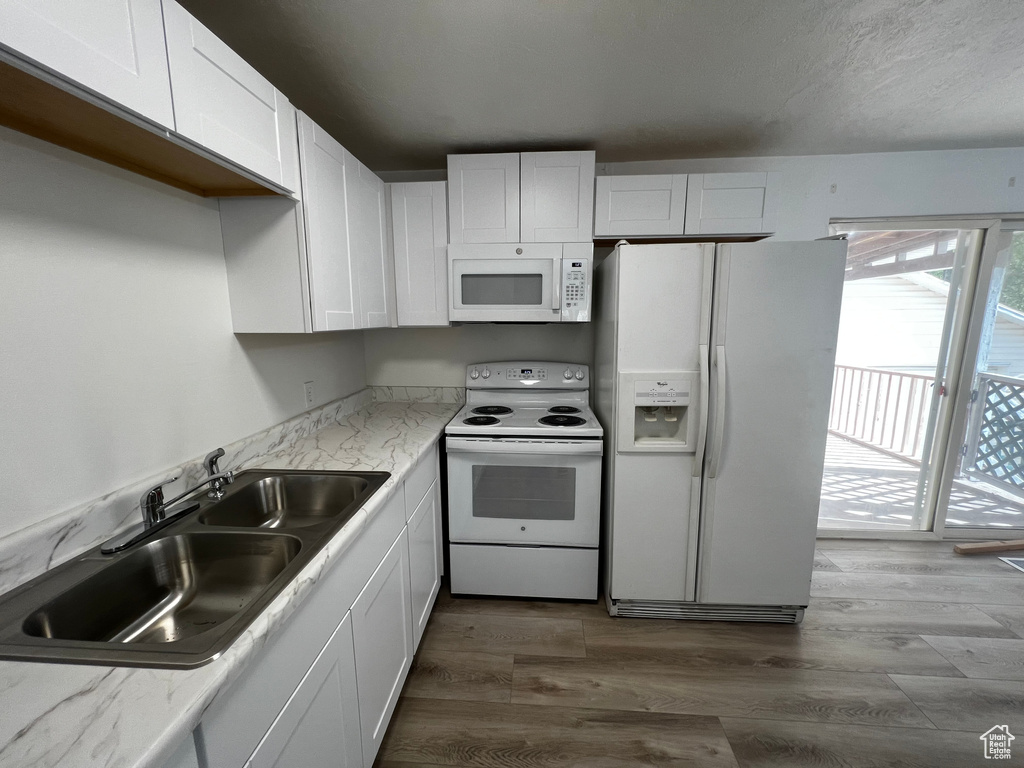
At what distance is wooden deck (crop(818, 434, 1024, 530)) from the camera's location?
265 centimetres

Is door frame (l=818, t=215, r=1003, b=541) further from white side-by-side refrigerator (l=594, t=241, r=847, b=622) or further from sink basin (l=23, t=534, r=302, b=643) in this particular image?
sink basin (l=23, t=534, r=302, b=643)

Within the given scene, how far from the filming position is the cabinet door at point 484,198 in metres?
2.11

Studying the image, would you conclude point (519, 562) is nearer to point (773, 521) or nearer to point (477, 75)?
point (773, 521)

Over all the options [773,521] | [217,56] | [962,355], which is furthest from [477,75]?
[962,355]

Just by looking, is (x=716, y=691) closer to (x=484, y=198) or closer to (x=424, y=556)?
(x=424, y=556)

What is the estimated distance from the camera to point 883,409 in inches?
115

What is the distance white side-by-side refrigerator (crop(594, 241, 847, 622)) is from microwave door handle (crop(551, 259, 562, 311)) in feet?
0.90

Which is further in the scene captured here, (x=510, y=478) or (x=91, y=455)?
(x=510, y=478)

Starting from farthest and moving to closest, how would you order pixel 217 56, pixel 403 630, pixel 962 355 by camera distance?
pixel 962 355
pixel 403 630
pixel 217 56

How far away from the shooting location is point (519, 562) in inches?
81.8

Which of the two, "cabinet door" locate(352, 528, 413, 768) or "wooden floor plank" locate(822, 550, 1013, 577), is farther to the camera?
"wooden floor plank" locate(822, 550, 1013, 577)

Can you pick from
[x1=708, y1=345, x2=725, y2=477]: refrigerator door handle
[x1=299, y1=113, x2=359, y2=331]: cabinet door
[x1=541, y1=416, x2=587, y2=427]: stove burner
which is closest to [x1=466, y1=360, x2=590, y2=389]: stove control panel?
[x1=541, y1=416, x2=587, y2=427]: stove burner

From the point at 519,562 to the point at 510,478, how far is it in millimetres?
453

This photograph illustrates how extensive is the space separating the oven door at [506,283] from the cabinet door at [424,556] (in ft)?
3.20
